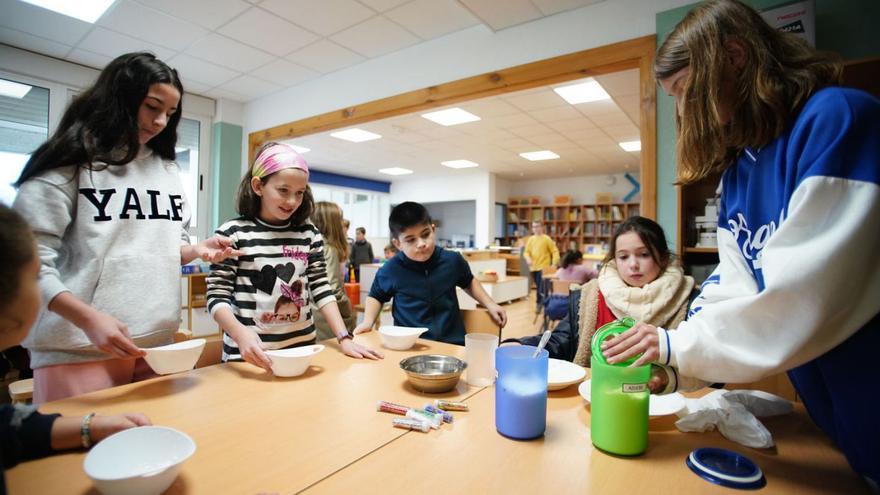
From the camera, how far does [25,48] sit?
3.73 m

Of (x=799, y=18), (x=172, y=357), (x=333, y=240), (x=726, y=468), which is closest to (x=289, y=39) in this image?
(x=333, y=240)

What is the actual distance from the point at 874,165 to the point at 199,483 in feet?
3.66

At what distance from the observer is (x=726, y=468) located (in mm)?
684

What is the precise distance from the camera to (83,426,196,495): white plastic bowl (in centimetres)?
56

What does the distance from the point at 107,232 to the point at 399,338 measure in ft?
2.94

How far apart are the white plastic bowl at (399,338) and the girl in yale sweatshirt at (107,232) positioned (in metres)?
0.57

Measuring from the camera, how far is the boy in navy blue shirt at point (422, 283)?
1904 mm

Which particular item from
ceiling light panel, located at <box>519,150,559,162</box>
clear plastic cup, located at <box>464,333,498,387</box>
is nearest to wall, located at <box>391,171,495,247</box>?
ceiling light panel, located at <box>519,150,559,162</box>

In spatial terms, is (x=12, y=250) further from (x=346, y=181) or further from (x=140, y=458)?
(x=346, y=181)

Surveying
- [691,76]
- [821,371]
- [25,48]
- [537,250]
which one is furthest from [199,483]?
[537,250]

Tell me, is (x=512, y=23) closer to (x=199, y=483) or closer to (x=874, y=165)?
(x=874, y=165)

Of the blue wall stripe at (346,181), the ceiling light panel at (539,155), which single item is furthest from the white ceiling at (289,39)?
the blue wall stripe at (346,181)

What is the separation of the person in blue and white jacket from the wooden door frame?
1.61 m

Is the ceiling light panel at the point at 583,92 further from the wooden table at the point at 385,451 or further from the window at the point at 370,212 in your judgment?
the window at the point at 370,212
